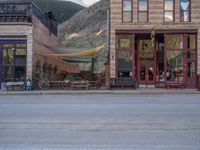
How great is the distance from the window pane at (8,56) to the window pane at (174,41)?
14.1 metres

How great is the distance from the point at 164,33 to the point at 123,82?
5918 millimetres

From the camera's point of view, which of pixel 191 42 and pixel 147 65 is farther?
pixel 147 65

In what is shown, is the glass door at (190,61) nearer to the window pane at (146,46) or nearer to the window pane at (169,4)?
the window pane at (169,4)

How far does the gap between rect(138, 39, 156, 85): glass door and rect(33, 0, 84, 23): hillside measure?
10252cm

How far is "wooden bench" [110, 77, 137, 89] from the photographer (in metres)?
32.1

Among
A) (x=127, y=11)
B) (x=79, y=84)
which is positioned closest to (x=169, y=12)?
(x=127, y=11)

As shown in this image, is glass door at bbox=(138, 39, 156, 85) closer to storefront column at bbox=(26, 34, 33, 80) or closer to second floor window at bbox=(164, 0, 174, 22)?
second floor window at bbox=(164, 0, 174, 22)

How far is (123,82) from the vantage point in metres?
32.2

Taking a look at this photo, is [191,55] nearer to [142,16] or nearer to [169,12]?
[169,12]

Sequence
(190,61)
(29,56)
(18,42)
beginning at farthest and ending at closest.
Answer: (190,61) < (18,42) < (29,56)

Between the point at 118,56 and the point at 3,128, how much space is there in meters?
24.4

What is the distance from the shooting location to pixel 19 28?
108 feet

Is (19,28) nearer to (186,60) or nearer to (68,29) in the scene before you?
(186,60)

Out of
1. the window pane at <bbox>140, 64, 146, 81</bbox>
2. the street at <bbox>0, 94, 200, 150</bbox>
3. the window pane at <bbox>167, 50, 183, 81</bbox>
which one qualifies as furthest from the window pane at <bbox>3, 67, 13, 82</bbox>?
the street at <bbox>0, 94, 200, 150</bbox>
